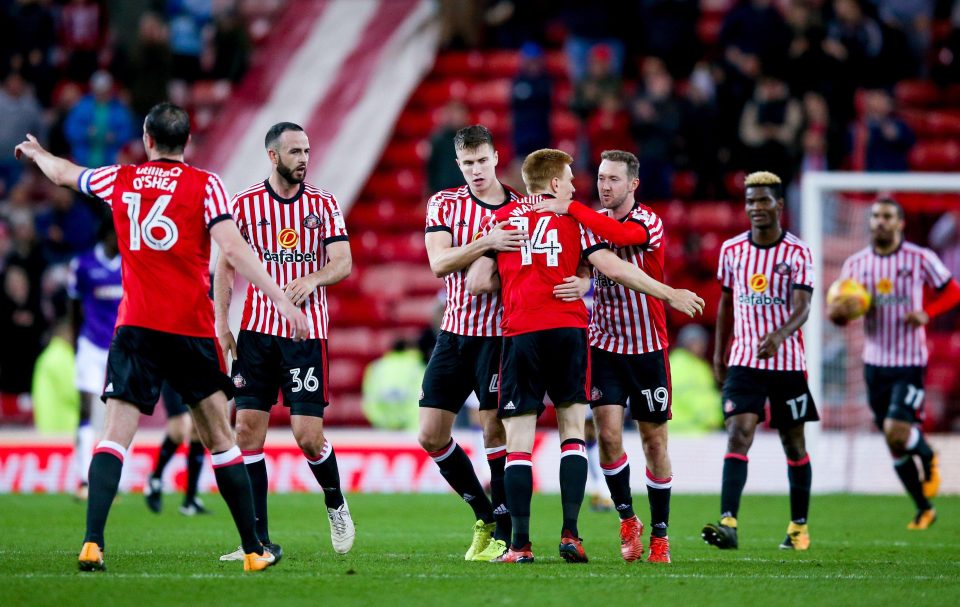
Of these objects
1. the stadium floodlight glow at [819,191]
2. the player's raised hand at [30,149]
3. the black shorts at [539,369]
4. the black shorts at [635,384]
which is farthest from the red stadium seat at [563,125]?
the player's raised hand at [30,149]

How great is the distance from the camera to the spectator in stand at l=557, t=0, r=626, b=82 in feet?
62.4

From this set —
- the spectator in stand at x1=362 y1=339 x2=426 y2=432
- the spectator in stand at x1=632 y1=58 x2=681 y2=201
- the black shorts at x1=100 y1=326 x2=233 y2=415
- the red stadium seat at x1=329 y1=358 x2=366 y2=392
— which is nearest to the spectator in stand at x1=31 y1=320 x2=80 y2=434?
the spectator in stand at x1=362 y1=339 x2=426 y2=432

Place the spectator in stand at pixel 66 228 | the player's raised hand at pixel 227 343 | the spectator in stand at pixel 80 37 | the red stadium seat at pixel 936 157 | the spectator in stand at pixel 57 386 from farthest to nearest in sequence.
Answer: the spectator in stand at pixel 80 37, the red stadium seat at pixel 936 157, the spectator in stand at pixel 66 228, the spectator in stand at pixel 57 386, the player's raised hand at pixel 227 343

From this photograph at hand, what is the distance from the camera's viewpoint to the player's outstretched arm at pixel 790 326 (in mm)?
9016

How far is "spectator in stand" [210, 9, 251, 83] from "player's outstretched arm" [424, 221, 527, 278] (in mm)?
13161

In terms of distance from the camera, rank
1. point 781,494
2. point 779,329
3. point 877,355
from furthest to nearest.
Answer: point 781,494
point 877,355
point 779,329

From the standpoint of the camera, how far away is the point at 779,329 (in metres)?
9.09

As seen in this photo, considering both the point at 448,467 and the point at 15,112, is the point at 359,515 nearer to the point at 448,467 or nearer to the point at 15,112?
the point at 448,467

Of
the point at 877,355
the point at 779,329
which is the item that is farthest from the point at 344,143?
the point at 779,329

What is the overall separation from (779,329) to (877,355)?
108 inches

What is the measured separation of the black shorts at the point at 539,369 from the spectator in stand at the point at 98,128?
12.5 meters

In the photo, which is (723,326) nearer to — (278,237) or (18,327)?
(278,237)

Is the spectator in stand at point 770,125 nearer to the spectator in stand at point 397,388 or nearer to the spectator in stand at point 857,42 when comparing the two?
the spectator in stand at point 857,42

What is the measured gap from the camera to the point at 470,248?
7.84m
